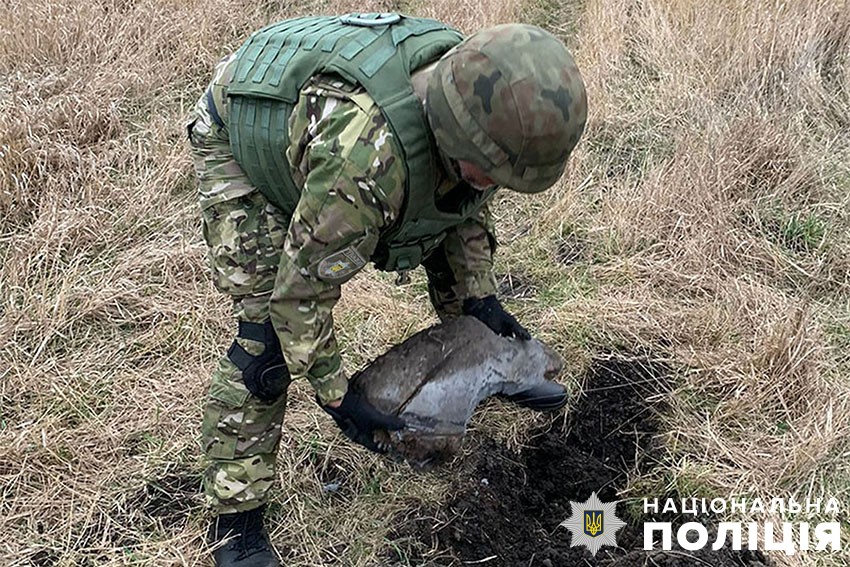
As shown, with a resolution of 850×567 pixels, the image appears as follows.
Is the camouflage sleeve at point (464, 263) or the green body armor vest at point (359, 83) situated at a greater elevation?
the green body armor vest at point (359, 83)

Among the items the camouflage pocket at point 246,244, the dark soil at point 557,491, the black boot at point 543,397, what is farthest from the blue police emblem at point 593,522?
the camouflage pocket at point 246,244

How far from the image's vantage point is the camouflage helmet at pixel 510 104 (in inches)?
71.9

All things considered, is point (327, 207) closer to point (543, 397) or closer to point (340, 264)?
point (340, 264)

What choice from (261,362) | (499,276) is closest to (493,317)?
(261,362)

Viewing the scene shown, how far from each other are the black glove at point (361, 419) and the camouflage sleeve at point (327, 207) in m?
0.21

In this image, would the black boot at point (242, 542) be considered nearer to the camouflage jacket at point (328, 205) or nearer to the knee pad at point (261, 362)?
the knee pad at point (261, 362)

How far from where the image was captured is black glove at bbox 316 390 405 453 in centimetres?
233

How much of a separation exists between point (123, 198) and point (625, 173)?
2.65 meters

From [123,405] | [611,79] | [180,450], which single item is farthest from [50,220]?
[611,79]

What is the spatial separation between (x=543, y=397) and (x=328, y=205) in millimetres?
1297

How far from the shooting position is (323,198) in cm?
195


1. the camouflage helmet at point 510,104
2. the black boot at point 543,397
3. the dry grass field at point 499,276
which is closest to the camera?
the camouflage helmet at point 510,104

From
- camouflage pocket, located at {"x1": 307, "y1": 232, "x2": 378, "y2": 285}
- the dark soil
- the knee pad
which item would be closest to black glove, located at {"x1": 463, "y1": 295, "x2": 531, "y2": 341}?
the dark soil

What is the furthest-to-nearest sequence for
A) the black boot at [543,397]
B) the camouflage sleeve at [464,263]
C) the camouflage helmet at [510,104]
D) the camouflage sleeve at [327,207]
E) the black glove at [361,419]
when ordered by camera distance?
the black boot at [543,397] < the camouflage sleeve at [464,263] < the black glove at [361,419] < the camouflage sleeve at [327,207] < the camouflage helmet at [510,104]
